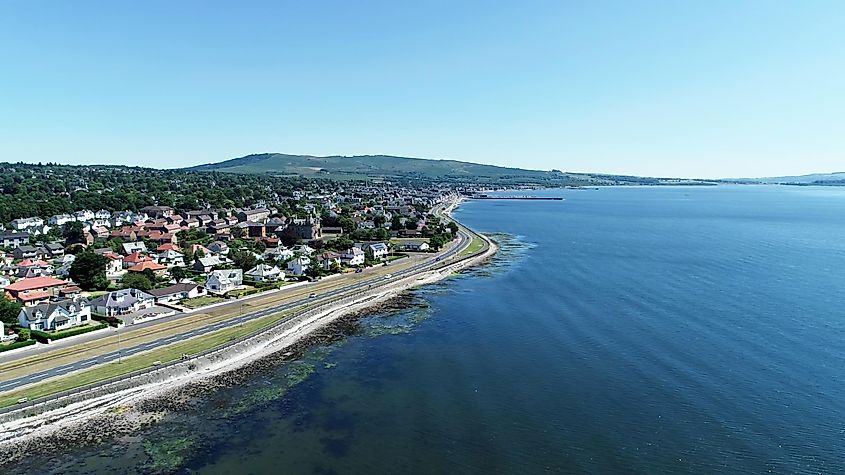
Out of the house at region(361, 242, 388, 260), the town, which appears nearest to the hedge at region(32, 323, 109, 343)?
the town

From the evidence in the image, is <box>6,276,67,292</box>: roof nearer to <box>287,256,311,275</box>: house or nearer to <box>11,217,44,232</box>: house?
<box>287,256,311,275</box>: house

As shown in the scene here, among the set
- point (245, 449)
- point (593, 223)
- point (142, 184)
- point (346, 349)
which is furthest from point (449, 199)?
point (245, 449)

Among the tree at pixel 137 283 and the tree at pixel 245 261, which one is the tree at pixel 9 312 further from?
the tree at pixel 245 261

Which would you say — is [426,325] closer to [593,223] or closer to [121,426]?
[121,426]

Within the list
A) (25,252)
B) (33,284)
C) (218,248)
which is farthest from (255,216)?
(33,284)

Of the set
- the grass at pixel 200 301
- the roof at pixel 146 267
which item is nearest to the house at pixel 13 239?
the roof at pixel 146 267

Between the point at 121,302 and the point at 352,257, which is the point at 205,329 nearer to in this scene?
the point at 121,302
